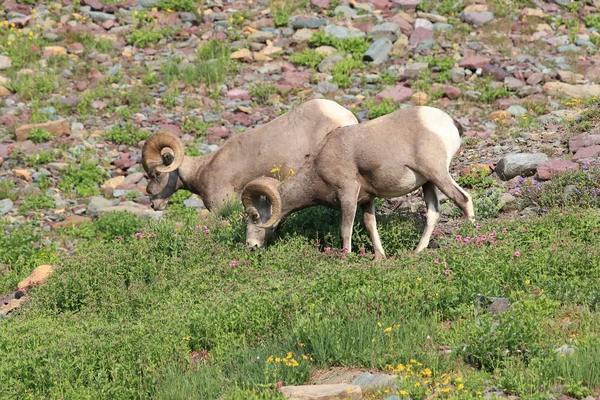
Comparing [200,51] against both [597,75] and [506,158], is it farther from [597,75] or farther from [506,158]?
[506,158]

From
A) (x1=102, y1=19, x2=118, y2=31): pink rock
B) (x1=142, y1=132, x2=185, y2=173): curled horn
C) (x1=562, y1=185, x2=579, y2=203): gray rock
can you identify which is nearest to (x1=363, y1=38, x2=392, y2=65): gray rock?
(x1=102, y1=19, x2=118, y2=31): pink rock

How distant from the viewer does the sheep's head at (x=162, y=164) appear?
15055 mm

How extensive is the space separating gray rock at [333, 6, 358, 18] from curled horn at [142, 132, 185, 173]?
10060mm

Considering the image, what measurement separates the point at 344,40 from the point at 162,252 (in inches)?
458

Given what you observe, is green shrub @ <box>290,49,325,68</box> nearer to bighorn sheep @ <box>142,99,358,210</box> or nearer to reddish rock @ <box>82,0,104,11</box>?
reddish rock @ <box>82,0,104,11</box>

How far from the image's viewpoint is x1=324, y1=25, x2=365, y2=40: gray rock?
23.0 metres

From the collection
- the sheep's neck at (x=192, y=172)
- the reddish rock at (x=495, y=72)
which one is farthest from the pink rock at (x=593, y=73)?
the sheep's neck at (x=192, y=172)

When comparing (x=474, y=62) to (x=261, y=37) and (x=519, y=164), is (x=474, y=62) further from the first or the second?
(x=519, y=164)

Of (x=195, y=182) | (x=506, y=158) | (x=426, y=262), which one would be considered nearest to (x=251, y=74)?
(x=195, y=182)

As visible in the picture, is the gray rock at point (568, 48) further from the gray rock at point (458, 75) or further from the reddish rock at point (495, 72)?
the gray rock at point (458, 75)

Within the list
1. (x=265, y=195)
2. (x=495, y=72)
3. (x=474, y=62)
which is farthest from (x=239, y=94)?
(x=265, y=195)

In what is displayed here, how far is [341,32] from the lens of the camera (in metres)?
23.2

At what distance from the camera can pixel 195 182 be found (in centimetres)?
1512

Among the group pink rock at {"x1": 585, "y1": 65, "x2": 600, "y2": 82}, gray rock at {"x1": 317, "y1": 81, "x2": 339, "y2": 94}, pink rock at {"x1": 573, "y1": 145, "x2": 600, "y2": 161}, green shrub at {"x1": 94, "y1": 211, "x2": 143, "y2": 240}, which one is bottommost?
pink rock at {"x1": 585, "y1": 65, "x2": 600, "y2": 82}
